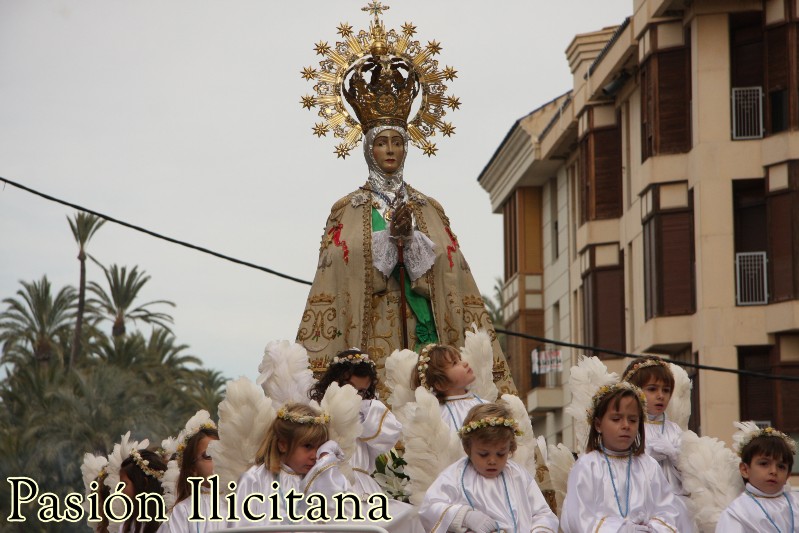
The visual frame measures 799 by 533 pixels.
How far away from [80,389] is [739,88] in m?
15.3

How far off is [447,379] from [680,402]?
1.85 metres

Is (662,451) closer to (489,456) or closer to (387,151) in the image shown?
(489,456)

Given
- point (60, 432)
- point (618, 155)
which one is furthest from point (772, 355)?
point (60, 432)

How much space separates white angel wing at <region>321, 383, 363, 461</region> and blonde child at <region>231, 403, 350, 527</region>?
29cm

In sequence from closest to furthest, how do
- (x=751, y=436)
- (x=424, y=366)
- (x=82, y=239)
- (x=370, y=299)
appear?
(x=751, y=436) → (x=424, y=366) → (x=370, y=299) → (x=82, y=239)

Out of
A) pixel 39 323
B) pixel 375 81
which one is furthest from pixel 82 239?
pixel 375 81

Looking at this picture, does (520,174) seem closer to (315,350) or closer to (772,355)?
(772,355)

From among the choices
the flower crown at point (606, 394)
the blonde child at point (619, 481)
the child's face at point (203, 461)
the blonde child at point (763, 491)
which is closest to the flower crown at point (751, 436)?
the blonde child at point (763, 491)

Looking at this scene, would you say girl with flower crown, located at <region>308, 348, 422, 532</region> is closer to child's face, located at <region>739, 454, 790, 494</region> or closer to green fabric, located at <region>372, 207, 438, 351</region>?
green fabric, located at <region>372, 207, 438, 351</region>

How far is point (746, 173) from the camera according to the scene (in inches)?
1330

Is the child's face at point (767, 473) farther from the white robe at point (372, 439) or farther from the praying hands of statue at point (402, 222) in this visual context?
the praying hands of statue at point (402, 222)

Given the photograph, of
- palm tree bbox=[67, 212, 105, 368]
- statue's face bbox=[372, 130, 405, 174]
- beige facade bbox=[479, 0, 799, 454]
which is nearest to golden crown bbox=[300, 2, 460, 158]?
statue's face bbox=[372, 130, 405, 174]

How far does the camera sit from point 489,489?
11750mm

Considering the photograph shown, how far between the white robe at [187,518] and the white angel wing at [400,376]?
6.66 feet
